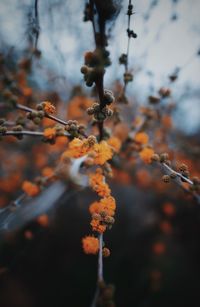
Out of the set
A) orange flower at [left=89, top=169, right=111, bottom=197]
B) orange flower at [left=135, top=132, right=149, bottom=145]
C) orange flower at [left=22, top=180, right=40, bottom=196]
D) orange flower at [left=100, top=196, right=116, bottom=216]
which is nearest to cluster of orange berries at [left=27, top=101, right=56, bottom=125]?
orange flower at [left=89, top=169, right=111, bottom=197]

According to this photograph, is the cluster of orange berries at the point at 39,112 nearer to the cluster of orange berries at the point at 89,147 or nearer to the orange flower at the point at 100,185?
the cluster of orange berries at the point at 89,147

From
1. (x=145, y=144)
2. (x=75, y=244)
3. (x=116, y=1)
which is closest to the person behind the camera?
(x=116, y=1)

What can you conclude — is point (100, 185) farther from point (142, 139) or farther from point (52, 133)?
point (142, 139)

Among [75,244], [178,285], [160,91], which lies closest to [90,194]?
[75,244]

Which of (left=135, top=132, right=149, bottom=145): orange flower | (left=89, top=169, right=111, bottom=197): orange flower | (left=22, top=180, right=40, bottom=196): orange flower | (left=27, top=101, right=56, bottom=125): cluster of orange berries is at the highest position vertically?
(left=27, top=101, right=56, bottom=125): cluster of orange berries

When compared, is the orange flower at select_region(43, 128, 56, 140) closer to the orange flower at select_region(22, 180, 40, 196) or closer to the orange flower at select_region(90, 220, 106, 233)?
the orange flower at select_region(22, 180, 40, 196)

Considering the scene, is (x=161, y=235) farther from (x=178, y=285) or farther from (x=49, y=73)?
(x=49, y=73)

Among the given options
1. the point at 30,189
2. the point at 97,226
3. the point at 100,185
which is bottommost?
the point at 97,226

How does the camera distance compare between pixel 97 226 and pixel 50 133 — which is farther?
pixel 50 133

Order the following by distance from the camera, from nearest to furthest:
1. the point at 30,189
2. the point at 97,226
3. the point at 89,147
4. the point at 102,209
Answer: the point at 97,226 < the point at 102,209 < the point at 89,147 < the point at 30,189

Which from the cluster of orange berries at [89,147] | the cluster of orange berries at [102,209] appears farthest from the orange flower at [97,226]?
the cluster of orange berries at [89,147]

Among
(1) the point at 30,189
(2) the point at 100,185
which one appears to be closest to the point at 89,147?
(2) the point at 100,185
